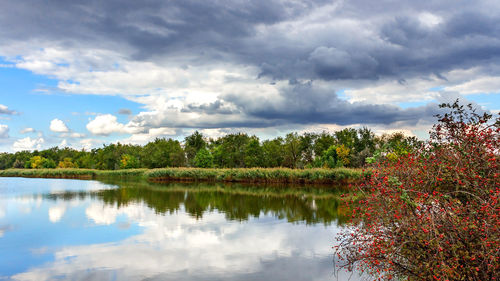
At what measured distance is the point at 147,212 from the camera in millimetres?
18328

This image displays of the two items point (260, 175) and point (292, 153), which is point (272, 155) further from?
point (260, 175)

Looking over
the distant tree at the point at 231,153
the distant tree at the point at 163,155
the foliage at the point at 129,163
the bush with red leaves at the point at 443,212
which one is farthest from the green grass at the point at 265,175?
the foliage at the point at 129,163

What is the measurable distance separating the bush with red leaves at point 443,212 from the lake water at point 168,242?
2.95 meters

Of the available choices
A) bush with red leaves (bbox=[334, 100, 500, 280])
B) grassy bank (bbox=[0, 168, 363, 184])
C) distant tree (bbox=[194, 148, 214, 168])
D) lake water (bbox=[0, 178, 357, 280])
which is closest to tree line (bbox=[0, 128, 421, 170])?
distant tree (bbox=[194, 148, 214, 168])

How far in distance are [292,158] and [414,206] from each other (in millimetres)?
56148

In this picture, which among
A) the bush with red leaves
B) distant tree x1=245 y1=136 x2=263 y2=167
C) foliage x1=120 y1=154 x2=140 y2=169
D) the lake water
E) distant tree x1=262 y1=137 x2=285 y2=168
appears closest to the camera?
the bush with red leaves

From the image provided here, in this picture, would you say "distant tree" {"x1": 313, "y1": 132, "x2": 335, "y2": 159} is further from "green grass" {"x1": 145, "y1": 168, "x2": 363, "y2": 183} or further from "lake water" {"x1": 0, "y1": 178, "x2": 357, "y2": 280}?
"lake water" {"x1": 0, "y1": 178, "x2": 357, "y2": 280}

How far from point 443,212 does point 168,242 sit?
894cm

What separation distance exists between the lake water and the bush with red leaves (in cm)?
295

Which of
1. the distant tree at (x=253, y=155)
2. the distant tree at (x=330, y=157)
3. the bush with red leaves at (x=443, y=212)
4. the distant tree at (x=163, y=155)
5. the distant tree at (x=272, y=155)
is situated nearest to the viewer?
the bush with red leaves at (x=443, y=212)

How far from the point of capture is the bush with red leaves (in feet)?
15.8

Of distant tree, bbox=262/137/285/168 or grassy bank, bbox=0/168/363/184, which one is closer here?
grassy bank, bbox=0/168/363/184

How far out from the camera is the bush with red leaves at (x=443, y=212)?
482cm

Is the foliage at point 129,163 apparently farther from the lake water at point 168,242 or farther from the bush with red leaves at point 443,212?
the bush with red leaves at point 443,212
